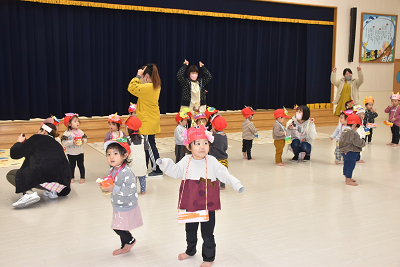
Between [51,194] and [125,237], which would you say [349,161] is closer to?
[125,237]

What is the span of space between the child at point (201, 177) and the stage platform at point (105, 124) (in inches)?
219

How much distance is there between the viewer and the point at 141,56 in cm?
916

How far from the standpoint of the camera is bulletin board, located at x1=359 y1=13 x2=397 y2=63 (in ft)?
38.0

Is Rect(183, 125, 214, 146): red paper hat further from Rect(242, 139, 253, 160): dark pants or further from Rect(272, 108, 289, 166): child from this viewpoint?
Rect(242, 139, 253, 160): dark pants

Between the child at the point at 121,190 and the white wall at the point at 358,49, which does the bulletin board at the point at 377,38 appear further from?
the child at the point at 121,190

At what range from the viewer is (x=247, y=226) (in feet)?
13.2

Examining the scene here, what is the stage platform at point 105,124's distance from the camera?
25.3 ft

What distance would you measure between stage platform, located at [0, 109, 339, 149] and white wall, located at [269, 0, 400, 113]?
1489mm

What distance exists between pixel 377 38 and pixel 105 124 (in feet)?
26.2

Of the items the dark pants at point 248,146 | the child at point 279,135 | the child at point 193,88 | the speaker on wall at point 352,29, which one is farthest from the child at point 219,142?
the speaker on wall at point 352,29

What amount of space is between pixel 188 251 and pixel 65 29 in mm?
6293

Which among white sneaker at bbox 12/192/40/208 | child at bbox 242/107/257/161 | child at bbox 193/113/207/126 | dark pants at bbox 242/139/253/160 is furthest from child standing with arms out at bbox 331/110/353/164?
white sneaker at bbox 12/192/40/208

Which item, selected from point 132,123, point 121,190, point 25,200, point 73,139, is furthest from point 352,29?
point 121,190

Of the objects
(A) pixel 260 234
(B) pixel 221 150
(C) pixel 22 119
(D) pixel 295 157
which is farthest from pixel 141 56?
(A) pixel 260 234
